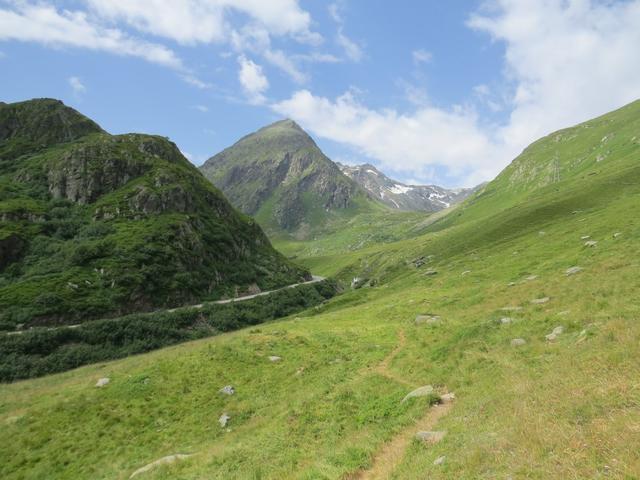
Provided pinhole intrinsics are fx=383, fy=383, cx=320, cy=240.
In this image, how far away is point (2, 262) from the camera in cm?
8719

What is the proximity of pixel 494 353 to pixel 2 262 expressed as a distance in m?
105

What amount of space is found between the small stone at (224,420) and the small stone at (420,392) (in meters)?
12.9

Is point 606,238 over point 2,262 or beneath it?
beneath

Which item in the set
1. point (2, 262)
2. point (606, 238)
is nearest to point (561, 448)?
point (606, 238)

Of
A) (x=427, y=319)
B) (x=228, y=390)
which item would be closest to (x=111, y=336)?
(x=228, y=390)

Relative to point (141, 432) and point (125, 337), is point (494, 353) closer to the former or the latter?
point (141, 432)

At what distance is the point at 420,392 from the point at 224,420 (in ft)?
45.7

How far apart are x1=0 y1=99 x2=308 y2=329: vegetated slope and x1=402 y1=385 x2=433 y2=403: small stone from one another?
75.4 metres

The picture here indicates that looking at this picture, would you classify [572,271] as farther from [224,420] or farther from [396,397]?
[224,420]

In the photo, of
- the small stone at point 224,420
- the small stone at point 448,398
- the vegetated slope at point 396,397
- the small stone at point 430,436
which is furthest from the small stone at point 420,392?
the small stone at point 224,420

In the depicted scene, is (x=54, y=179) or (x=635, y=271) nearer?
(x=635, y=271)

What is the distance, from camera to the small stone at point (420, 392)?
1988 cm

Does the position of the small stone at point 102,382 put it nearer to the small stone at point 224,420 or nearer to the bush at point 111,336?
the small stone at point 224,420

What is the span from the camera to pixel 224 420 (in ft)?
86.0
